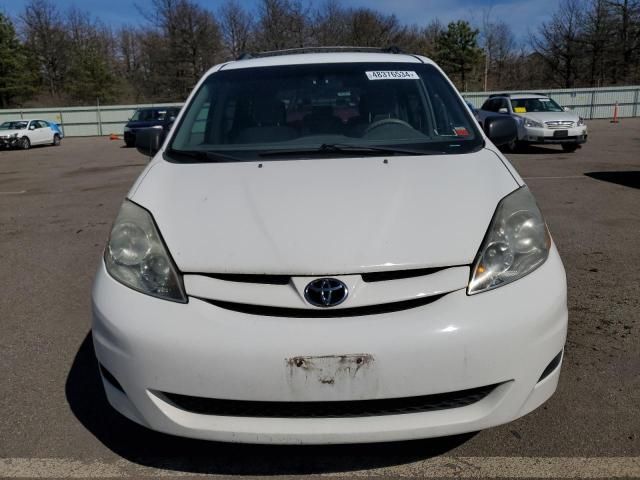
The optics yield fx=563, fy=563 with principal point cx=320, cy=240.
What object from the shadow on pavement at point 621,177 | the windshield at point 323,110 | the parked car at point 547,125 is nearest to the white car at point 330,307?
the windshield at point 323,110

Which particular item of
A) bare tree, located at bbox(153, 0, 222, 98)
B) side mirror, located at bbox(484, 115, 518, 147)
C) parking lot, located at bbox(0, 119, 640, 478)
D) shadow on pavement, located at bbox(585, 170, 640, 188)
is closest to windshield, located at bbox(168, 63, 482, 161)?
side mirror, located at bbox(484, 115, 518, 147)

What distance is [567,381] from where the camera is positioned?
9.32 ft

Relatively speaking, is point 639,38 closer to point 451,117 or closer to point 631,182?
point 631,182

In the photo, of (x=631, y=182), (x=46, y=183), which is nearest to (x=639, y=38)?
(x=631, y=182)

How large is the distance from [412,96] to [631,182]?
743 cm

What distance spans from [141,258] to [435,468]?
4.65ft

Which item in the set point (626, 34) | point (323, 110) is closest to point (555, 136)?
point (323, 110)

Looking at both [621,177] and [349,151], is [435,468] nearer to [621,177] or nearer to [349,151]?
[349,151]

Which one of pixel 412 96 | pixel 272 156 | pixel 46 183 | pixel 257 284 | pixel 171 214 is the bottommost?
pixel 46 183

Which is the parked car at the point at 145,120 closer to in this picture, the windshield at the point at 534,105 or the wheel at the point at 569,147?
the windshield at the point at 534,105

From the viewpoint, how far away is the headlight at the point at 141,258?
81.6 inches

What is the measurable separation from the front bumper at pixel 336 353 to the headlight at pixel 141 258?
0.23ft

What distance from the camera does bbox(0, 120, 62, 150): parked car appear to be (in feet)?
81.1

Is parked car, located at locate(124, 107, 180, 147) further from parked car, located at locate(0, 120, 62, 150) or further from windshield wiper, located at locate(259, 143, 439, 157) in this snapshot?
windshield wiper, located at locate(259, 143, 439, 157)
